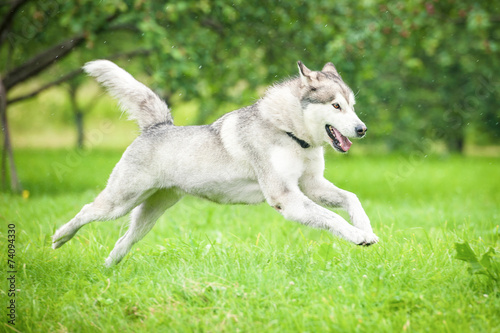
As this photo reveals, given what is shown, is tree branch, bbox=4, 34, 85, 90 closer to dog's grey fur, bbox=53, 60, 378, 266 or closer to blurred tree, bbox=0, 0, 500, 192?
blurred tree, bbox=0, 0, 500, 192

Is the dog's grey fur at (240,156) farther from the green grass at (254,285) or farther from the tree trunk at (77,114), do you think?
the tree trunk at (77,114)

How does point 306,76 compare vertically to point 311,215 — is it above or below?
above

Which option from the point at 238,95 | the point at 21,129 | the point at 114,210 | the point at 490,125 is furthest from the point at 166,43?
the point at 21,129

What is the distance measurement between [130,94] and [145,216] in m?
1.18

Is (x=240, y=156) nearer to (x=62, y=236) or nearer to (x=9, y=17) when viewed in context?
(x=62, y=236)

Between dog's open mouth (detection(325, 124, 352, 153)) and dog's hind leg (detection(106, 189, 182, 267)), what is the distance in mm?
1493

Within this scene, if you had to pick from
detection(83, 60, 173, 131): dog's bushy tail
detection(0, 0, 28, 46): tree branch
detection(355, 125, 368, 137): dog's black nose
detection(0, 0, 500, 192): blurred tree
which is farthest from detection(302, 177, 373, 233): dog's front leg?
detection(0, 0, 28, 46): tree branch

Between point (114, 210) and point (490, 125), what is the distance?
1686 cm

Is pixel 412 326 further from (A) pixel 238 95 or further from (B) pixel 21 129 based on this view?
(B) pixel 21 129

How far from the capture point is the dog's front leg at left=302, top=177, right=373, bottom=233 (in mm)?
3959

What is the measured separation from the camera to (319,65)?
953 centimetres

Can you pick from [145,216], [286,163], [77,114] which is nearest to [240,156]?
[286,163]

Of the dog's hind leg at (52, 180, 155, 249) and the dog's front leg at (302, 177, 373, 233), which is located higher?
the dog's front leg at (302, 177, 373, 233)

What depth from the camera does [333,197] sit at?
4.16 m
